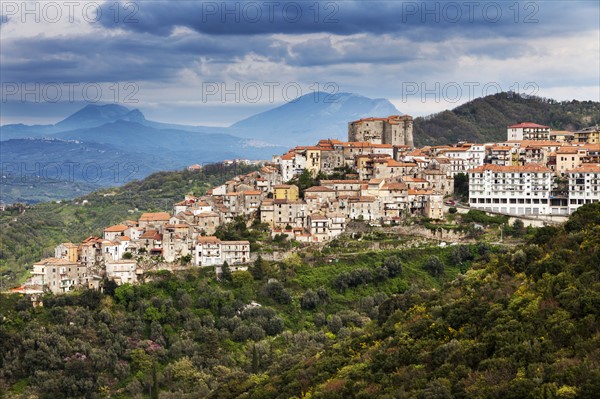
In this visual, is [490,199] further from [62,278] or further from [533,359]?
[533,359]

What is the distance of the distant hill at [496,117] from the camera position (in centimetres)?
9627

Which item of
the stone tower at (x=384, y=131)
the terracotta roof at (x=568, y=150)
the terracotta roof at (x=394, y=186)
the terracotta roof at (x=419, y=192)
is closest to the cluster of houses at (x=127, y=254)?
the terracotta roof at (x=394, y=186)

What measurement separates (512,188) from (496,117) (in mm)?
56021

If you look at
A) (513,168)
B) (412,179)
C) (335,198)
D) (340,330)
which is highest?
(513,168)

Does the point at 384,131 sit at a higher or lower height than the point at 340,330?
higher

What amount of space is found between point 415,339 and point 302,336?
17797mm

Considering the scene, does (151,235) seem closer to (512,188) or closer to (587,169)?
(512,188)

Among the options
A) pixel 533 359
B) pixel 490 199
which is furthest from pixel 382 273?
pixel 533 359

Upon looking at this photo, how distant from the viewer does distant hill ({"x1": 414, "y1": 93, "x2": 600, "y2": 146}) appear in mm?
96269

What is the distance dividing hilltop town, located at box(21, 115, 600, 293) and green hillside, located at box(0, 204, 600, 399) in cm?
184

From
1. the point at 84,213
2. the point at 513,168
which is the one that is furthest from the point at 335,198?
the point at 84,213

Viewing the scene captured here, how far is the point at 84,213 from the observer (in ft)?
317

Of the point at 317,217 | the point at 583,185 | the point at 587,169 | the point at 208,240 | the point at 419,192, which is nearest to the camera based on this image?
the point at 208,240

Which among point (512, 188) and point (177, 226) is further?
point (512, 188)
